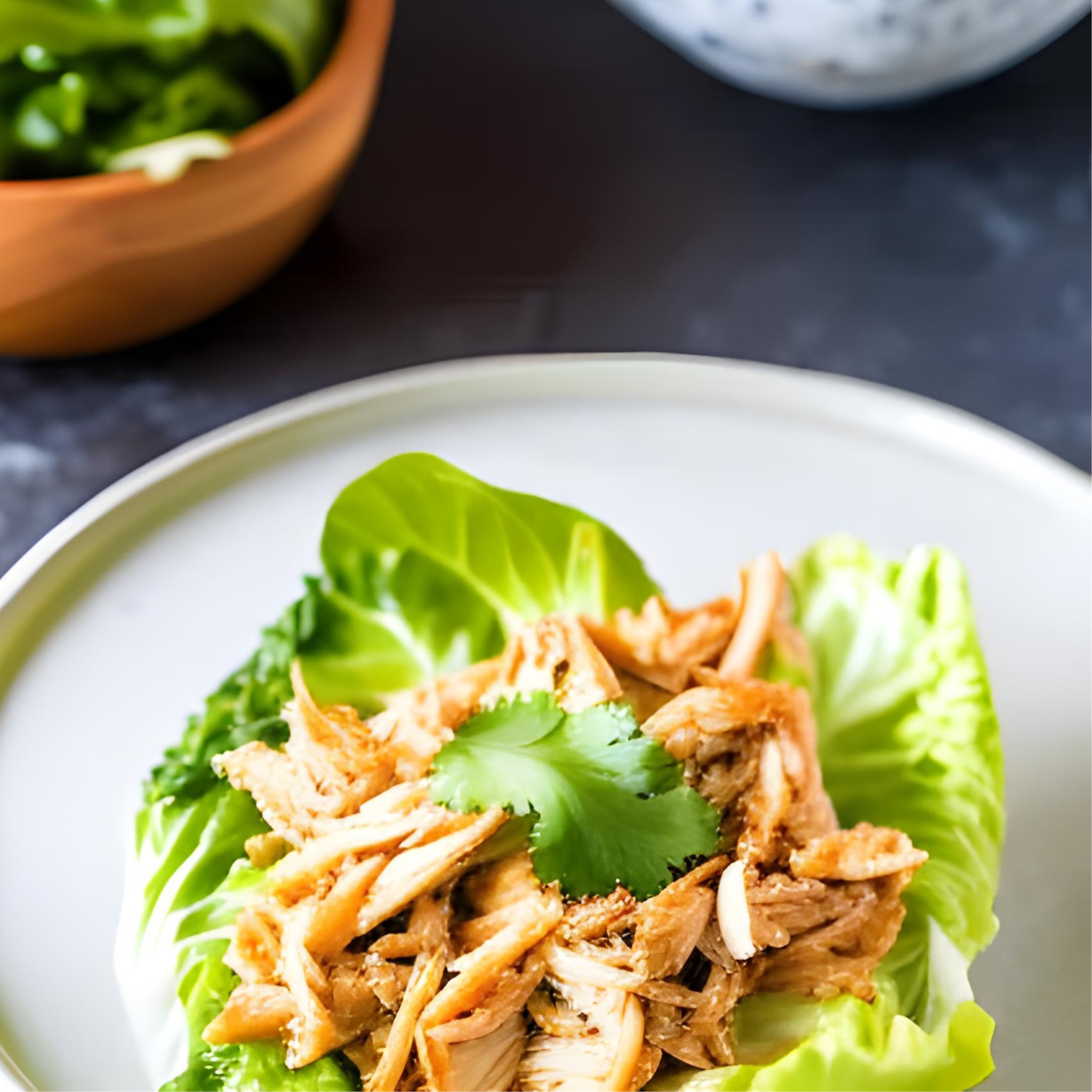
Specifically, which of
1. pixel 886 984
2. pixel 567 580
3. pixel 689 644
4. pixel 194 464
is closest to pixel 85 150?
pixel 194 464

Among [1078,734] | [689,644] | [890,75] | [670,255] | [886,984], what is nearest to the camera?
[886,984]

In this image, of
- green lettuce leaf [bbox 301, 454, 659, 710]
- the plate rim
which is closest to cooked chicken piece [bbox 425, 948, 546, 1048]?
green lettuce leaf [bbox 301, 454, 659, 710]

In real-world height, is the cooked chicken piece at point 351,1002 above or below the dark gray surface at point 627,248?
below

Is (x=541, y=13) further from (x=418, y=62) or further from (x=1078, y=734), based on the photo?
(x=1078, y=734)

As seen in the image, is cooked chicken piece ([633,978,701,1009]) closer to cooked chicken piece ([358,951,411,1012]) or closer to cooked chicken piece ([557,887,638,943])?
cooked chicken piece ([557,887,638,943])

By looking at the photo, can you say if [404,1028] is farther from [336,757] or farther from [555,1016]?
[336,757]

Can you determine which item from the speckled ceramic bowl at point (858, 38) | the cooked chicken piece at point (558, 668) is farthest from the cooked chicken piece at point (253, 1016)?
the speckled ceramic bowl at point (858, 38)

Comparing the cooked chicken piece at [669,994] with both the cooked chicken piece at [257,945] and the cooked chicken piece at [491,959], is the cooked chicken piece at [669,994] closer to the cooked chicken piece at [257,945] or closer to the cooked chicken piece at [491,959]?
the cooked chicken piece at [491,959]

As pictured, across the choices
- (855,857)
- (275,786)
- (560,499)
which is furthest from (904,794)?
(275,786)
